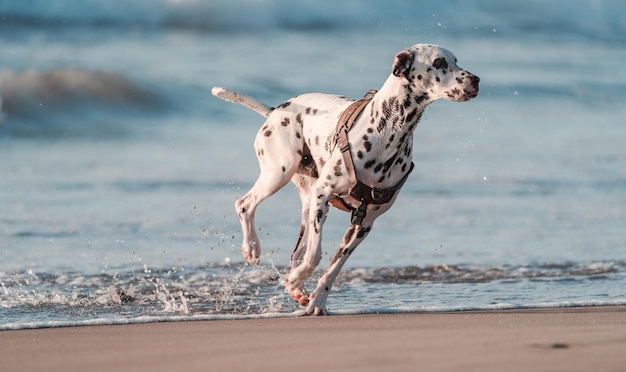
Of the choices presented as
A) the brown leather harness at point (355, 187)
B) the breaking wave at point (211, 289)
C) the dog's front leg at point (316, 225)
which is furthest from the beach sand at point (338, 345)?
the brown leather harness at point (355, 187)

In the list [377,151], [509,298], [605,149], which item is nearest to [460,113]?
[605,149]

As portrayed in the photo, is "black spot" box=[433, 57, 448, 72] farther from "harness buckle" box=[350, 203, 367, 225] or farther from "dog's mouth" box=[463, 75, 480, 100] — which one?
"harness buckle" box=[350, 203, 367, 225]

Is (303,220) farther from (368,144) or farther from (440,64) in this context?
(440,64)

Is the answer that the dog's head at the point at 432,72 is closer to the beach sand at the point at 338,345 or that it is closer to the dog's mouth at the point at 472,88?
the dog's mouth at the point at 472,88

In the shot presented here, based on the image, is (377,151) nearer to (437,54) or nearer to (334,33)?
(437,54)

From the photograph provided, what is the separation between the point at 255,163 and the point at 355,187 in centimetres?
807

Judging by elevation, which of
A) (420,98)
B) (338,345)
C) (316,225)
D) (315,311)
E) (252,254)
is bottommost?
(315,311)

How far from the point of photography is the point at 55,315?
25.6ft

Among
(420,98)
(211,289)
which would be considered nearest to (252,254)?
(211,289)

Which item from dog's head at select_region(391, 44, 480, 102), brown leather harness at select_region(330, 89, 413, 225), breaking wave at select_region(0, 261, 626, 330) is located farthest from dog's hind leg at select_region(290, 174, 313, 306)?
dog's head at select_region(391, 44, 480, 102)

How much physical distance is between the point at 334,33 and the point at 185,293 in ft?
59.8

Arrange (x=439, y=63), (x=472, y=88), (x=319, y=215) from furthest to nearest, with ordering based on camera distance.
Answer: (x=319, y=215)
(x=439, y=63)
(x=472, y=88)

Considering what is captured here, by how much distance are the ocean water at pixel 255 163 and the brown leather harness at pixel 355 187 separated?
2.04 ft

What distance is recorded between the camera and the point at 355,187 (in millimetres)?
7301
